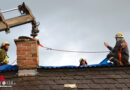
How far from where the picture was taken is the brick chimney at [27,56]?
807 centimetres

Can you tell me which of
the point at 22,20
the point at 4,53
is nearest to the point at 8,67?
the point at 4,53

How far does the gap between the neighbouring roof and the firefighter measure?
0.73 metres

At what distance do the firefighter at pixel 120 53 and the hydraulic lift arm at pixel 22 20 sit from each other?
118 inches

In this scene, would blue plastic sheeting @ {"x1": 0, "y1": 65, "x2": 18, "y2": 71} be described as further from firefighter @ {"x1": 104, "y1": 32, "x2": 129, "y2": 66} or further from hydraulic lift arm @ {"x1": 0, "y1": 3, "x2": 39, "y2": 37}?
firefighter @ {"x1": 104, "y1": 32, "x2": 129, "y2": 66}

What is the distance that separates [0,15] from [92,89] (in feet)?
15.7

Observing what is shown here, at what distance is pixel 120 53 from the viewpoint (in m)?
9.11

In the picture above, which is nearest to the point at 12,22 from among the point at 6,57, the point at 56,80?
the point at 6,57

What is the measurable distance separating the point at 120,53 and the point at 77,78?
1974mm

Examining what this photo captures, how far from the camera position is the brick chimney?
8.07 m

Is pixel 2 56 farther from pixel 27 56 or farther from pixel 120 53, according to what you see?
pixel 120 53

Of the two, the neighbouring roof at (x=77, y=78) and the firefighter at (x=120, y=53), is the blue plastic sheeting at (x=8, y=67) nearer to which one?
the neighbouring roof at (x=77, y=78)

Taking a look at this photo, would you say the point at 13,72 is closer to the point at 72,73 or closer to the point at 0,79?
the point at 0,79

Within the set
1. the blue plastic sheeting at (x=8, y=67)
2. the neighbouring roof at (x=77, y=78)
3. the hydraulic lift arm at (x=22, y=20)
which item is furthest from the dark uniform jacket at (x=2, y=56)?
the hydraulic lift arm at (x=22, y=20)

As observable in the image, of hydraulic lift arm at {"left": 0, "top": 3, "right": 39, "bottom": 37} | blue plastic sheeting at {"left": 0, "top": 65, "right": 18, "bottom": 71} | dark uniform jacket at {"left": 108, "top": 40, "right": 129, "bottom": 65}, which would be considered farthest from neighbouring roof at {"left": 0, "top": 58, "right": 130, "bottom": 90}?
hydraulic lift arm at {"left": 0, "top": 3, "right": 39, "bottom": 37}
